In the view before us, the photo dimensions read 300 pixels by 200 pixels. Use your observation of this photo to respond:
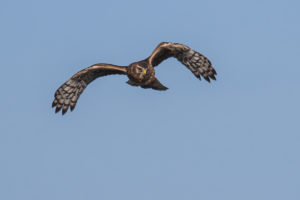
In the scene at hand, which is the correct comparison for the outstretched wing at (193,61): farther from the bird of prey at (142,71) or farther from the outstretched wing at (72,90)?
the outstretched wing at (72,90)

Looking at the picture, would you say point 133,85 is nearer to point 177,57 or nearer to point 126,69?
point 126,69

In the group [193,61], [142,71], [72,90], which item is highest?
[193,61]

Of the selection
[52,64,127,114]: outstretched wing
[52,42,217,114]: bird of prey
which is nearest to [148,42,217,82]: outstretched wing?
[52,42,217,114]: bird of prey

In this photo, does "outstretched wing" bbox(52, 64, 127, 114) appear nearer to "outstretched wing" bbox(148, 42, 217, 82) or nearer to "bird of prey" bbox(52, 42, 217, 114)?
"bird of prey" bbox(52, 42, 217, 114)

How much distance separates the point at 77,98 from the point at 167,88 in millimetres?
3883

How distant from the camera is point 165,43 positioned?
2584cm

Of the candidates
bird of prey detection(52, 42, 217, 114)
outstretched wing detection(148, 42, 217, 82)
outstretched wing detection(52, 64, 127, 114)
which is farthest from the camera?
outstretched wing detection(52, 64, 127, 114)

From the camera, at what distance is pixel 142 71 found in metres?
24.8

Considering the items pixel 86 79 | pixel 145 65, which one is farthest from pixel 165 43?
pixel 86 79

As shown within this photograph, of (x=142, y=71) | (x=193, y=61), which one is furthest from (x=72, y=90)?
(x=193, y=61)

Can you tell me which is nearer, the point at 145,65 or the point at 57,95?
the point at 145,65

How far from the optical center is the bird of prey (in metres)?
25.0

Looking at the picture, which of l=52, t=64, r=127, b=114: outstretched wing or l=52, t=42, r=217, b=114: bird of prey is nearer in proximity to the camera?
l=52, t=42, r=217, b=114: bird of prey

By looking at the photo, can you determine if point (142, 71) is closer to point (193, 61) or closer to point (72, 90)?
point (193, 61)
